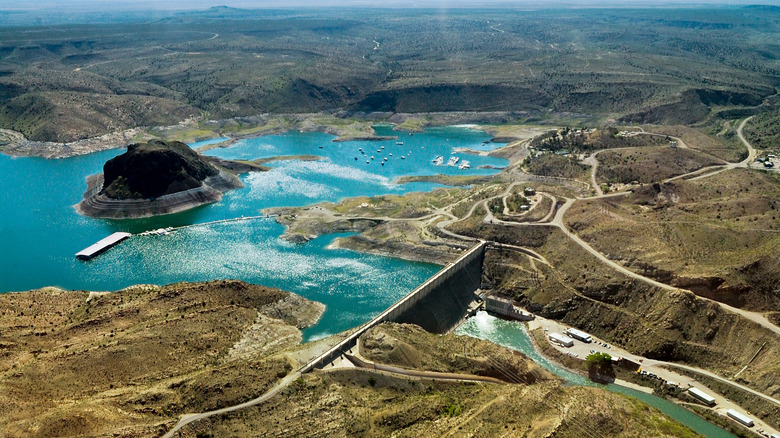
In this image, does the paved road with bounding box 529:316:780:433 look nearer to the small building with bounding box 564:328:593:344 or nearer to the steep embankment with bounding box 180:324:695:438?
the small building with bounding box 564:328:593:344

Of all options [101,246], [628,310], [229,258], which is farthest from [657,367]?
[101,246]

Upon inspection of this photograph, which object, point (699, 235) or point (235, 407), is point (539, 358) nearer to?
point (699, 235)

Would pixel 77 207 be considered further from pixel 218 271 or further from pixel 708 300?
pixel 708 300

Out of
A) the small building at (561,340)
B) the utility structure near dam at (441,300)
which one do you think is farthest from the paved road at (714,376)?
the utility structure near dam at (441,300)

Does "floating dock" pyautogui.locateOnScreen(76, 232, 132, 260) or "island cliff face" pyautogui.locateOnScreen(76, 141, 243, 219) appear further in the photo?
"island cliff face" pyautogui.locateOnScreen(76, 141, 243, 219)

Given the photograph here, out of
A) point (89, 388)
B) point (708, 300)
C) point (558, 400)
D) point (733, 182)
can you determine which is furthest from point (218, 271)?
point (733, 182)

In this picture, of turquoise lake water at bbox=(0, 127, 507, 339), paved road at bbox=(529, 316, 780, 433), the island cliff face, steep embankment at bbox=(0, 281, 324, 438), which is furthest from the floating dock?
paved road at bbox=(529, 316, 780, 433)

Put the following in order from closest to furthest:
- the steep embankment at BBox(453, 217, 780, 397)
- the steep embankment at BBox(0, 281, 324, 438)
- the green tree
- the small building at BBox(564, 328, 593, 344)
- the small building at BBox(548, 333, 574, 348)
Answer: the steep embankment at BBox(0, 281, 324, 438)
the steep embankment at BBox(453, 217, 780, 397)
the green tree
the small building at BBox(548, 333, 574, 348)
the small building at BBox(564, 328, 593, 344)
